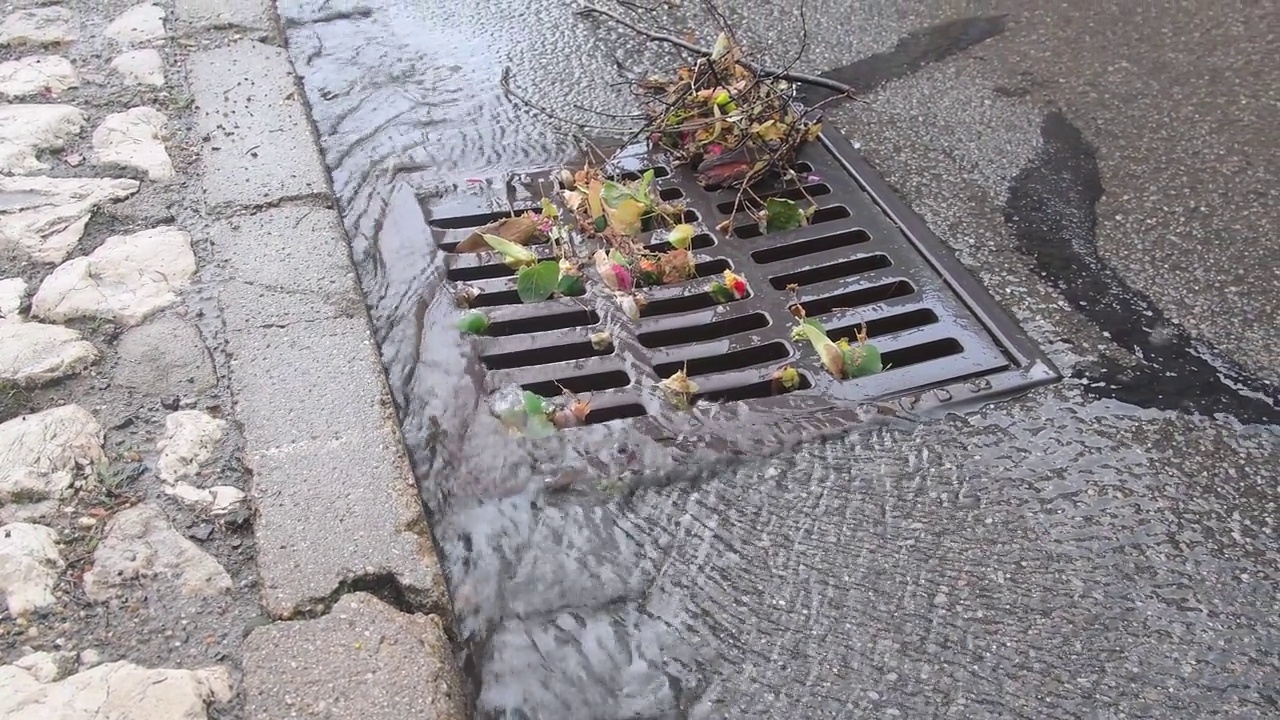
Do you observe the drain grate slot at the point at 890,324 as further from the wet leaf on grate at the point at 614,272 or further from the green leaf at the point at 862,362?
the wet leaf on grate at the point at 614,272

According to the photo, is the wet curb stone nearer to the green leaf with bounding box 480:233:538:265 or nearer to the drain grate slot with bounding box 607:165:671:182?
the green leaf with bounding box 480:233:538:265

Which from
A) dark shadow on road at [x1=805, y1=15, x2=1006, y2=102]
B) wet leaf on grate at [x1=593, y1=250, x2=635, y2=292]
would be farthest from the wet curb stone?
dark shadow on road at [x1=805, y1=15, x2=1006, y2=102]

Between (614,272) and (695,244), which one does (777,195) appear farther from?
(614,272)

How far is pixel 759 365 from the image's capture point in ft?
6.08

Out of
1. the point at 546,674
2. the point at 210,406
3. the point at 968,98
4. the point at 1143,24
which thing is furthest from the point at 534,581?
the point at 1143,24

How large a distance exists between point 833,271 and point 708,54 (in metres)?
1.03

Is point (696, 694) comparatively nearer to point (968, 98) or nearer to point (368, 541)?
point (368, 541)

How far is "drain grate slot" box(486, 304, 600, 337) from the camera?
1.93 metres

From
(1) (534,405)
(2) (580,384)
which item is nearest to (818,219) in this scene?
(2) (580,384)

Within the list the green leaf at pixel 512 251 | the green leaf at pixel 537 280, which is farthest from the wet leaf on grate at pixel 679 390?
the green leaf at pixel 512 251

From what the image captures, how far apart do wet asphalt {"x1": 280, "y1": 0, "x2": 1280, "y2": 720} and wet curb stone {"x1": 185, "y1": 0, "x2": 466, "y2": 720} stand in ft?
0.23

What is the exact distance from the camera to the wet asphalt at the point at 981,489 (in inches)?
54.0

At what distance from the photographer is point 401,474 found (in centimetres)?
161

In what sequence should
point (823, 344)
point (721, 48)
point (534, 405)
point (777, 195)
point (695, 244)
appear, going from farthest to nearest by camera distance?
point (721, 48) → point (777, 195) → point (695, 244) → point (823, 344) → point (534, 405)
